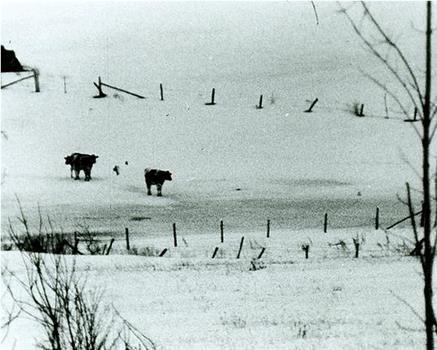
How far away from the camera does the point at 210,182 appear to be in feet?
120

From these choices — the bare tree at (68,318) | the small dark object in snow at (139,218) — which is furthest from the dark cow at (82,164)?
the bare tree at (68,318)

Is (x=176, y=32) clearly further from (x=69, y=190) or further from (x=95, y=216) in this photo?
(x=95, y=216)

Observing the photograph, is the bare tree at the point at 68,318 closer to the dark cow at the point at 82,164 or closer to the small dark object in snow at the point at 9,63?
the dark cow at the point at 82,164

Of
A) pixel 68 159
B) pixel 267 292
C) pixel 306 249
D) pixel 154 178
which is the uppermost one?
pixel 68 159

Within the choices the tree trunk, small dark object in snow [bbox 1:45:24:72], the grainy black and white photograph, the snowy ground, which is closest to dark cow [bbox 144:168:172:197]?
the grainy black and white photograph

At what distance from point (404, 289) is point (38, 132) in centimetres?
2979

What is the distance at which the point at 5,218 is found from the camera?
30.2m

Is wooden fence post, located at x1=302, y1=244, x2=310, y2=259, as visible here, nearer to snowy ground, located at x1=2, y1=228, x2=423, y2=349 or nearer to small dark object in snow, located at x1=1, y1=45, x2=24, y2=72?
snowy ground, located at x1=2, y1=228, x2=423, y2=349

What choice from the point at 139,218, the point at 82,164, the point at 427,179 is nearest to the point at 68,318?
the point at 427,179

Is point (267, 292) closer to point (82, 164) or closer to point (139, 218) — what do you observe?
point (139, 218)

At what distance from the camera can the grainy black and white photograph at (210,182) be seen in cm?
1315

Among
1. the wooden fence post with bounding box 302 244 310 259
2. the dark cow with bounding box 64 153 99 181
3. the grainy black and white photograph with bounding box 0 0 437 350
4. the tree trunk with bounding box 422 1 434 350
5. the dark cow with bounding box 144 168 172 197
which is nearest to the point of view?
the tree trunk with bounding box 422 1 434 350

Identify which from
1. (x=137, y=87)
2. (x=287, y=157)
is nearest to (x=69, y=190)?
(x=287, y=157)

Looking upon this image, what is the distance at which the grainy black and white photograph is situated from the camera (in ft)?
43.1
